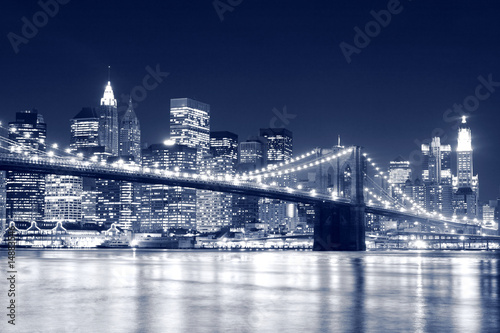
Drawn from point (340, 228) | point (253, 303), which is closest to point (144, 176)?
point (340, 228)

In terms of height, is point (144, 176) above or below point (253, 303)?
above

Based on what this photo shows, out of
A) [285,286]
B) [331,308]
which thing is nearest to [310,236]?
[285,286]

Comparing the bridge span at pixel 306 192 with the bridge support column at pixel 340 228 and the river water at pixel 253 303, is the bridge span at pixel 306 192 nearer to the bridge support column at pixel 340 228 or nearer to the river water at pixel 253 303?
the bridge support column at pixel 340 228

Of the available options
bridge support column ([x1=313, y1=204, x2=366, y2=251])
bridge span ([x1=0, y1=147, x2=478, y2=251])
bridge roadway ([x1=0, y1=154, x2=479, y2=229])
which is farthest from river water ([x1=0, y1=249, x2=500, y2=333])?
bridge support column ([x1=313, y1=204, x2=366, y2=251])

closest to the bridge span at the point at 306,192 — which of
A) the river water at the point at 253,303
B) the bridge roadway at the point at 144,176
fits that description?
the bridge roadway at the point at 144,176

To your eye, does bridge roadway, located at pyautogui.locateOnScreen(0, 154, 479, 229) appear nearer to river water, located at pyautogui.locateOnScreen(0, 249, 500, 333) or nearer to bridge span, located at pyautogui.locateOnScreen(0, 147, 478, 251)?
bridge span, located at pyautogui.locateOnScreen(0, 147, 478, 251)

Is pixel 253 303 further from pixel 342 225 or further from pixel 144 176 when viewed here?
pixel 342 225
